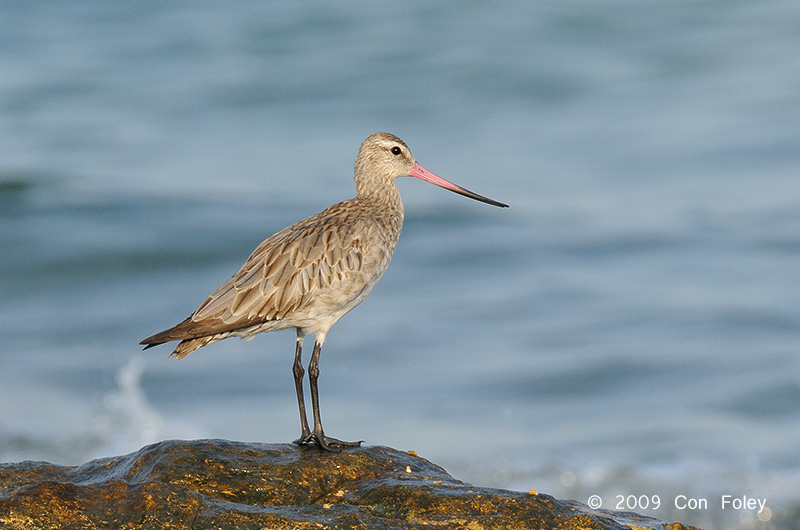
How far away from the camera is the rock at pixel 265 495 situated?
4820 mm

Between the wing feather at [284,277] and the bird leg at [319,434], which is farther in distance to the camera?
the wing feather at [284,277]

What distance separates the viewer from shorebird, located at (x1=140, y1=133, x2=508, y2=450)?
22.3ft

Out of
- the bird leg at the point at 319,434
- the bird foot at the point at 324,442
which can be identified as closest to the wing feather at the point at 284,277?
the bird leg at the point at 319,434

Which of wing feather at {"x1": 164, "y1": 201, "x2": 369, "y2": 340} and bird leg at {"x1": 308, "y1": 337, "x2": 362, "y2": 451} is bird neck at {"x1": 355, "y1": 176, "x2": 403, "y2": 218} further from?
bird leg at {"x1": 308, "y1": 337, "x2": 362, "y2": 451}

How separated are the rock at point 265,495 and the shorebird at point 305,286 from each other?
2.28ft

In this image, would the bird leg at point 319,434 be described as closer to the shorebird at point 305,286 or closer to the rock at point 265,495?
the shorebird at point 305,286

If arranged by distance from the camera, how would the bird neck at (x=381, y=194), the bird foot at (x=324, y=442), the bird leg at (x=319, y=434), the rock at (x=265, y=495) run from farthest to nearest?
the bird neck at (x=381, y=194), the bird leg at (x=319, y=434), the bird foot at (x=324, y=442), the rock at (x=265, y=495)

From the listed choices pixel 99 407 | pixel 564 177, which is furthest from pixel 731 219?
pixel 99 407

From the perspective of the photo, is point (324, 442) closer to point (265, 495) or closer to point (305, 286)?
point (305, 286)

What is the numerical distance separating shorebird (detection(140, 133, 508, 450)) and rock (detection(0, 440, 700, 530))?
2.28 ft

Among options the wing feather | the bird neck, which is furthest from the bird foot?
the bird neck

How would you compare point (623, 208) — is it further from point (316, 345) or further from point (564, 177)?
point (316, 345)

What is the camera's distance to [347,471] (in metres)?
5.93

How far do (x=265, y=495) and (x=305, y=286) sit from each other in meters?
1.89
